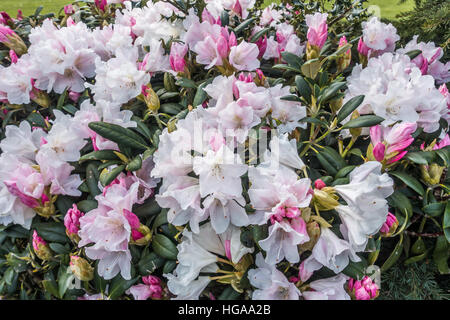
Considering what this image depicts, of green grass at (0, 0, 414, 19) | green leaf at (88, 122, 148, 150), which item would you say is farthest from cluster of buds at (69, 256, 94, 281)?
green grass at (0, 0, 414, 19)

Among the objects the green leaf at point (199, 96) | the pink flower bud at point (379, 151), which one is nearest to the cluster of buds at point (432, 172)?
the pink flower bud at point (379, 151)

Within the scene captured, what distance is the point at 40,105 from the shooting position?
1736 millimetres

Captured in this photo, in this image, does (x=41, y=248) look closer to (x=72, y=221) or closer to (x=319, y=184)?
(x=72, y=221)

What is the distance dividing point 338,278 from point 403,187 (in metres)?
0.34

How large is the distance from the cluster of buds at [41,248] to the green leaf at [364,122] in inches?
37.1

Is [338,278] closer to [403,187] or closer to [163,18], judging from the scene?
[403,187]

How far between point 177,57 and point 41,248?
0.75 meters

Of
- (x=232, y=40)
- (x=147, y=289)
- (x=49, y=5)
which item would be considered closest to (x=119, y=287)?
(x=147, y=289)

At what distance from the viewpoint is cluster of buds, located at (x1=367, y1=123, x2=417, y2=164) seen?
3.78 feet

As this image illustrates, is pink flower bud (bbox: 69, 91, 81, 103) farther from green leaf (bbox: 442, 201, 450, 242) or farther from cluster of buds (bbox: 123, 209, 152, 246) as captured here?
green leaf (bbox: 442, 201, 450, 242)

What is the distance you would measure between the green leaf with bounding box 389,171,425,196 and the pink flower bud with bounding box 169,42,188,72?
0.77 metres

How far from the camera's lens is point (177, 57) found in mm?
1489
